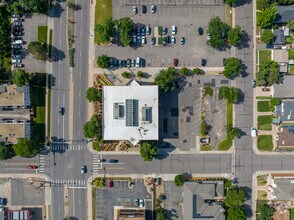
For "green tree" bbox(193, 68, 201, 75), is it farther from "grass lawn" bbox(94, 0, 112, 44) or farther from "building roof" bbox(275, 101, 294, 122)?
"grass lawn" bbox(94, 0, 112, 44)

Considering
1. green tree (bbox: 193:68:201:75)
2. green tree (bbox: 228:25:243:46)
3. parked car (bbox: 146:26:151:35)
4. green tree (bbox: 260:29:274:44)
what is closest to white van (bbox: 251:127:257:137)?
green tree (bbox: 193:68:201:75)

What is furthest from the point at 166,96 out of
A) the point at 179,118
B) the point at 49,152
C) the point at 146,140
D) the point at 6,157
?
the point at 6,157

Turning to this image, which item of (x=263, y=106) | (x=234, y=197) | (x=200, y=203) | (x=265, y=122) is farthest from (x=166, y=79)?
(x=234, y=197)

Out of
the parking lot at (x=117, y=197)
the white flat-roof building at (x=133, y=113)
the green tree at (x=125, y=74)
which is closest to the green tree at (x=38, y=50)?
the white flat-roof building at (x=133, y=113)

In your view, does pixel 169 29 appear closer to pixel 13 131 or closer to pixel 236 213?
pixel 13 131

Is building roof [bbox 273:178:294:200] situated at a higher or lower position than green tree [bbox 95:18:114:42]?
lower

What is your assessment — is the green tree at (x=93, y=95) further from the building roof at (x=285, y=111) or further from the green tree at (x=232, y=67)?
the building roof at (x=285, y=111)
